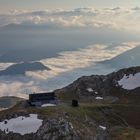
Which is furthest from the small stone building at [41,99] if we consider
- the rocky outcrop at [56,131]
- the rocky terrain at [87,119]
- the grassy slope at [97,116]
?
the rocky outcrop at [56,131]

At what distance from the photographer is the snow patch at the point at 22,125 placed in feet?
442

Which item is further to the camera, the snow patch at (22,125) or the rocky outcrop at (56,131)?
the snow patch at (22,125)

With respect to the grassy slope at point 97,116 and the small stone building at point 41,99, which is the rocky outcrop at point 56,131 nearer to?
the grassy slope at point 97,116

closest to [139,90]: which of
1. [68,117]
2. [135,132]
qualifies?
[135,132]

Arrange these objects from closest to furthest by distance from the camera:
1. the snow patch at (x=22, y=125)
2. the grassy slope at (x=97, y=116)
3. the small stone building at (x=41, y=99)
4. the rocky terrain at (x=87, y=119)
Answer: the rocky terrain at (x=87, y=119)
the snow patch at (x=22, y=125)
the grassy slope at (x=97, y=116)
the small stone building at (x=41, y=99)

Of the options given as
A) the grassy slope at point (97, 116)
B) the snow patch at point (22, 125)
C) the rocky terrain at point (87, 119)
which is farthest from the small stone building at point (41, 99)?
the snow patch at point (22, 125)

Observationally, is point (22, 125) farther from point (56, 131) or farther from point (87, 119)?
point (87, 119)

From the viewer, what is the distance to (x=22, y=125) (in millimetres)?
136375

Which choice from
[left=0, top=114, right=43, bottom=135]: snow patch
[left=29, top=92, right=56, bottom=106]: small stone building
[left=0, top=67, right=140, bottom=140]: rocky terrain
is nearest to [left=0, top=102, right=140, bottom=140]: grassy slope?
[left=0, top=67, right=140, bottom=140]: rocky terrain

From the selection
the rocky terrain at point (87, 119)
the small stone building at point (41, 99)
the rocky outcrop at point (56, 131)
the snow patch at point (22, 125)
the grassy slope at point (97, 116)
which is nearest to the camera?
the rocky outcrop at point (56, 131)

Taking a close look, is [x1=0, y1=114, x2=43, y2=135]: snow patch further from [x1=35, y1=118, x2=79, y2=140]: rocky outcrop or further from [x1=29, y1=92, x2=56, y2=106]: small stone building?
[x1=29, y1=92, x2=56, y2=106]: small stone building

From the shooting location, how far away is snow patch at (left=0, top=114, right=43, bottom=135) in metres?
135

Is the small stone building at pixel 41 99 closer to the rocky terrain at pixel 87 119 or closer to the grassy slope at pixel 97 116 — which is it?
the rocky terrain at pixel 87 119

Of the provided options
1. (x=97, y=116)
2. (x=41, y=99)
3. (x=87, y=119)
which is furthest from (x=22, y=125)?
(x=41, y=99)
